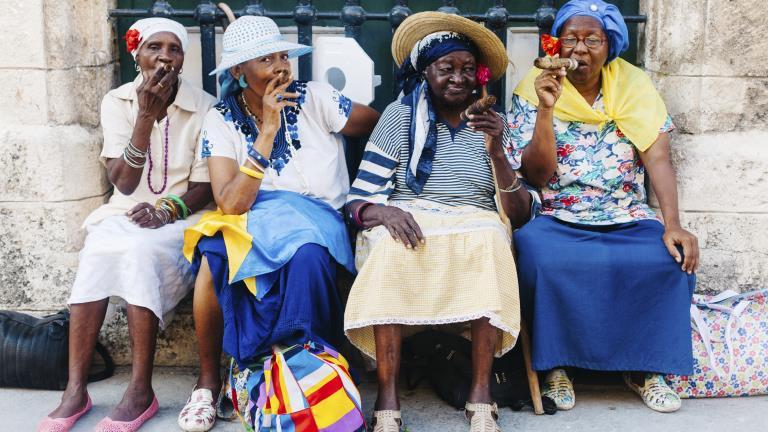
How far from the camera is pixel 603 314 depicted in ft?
12.8

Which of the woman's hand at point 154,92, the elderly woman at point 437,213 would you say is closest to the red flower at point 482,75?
the elderly woman at point 437,213

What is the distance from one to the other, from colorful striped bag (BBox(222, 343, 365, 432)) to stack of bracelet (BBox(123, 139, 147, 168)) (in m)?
1.02

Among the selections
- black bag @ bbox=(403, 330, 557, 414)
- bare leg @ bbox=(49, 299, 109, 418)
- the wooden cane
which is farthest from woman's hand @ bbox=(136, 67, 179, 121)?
black bag @ bbox=(403, 330, 557, 414)

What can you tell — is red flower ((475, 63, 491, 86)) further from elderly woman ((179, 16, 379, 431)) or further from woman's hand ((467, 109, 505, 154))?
elderly woman ((179, 16, 379, 431))

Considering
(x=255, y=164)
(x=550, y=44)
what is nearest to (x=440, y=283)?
(x=255, y=164)

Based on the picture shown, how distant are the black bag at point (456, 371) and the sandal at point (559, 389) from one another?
29 millimetres

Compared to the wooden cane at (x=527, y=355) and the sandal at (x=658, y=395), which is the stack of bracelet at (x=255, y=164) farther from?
the sandal at (x=658, y=395)

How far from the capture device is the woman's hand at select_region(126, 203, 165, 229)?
4.05 meters

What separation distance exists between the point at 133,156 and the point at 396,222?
3.71 ft

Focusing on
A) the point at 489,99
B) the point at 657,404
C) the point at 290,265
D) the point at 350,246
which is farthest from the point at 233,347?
the point at 657,404

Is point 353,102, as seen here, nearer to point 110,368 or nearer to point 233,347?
point 233,347

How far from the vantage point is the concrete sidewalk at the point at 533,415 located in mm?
3789

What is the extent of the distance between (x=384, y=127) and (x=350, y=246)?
0.54 metres

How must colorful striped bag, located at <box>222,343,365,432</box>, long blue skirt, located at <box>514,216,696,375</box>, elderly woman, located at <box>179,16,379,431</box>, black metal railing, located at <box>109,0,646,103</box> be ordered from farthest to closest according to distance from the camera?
black metal railing, located at <box>109,0,646,103</box>, long blue skirt, located at <box>514,216,696,375</box>, elderly woman, located at <box>179,16,379,431</box>, colorful striped bag, located at <box>222,343,365,432</box>
